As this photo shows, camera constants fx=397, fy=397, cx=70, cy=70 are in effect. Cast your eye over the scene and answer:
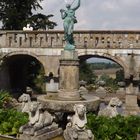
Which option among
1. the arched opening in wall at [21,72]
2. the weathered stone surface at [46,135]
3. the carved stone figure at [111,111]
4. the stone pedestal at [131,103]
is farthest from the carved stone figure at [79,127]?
the arched opening in wall at [21,72]

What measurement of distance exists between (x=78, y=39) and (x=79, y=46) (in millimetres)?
368

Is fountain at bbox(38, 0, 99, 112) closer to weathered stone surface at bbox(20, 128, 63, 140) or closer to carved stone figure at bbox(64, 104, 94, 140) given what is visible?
weathered stone surface at bbox(20, 128, 63, 140)

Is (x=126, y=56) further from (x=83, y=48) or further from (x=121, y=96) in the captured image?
(x=121, y=96)

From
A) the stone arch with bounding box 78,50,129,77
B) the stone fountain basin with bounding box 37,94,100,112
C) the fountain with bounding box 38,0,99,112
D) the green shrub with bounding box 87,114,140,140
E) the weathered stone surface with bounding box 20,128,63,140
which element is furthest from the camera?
the stone arch with bounding box 78,50,129,77

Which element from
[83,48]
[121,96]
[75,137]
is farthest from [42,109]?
[121,96]

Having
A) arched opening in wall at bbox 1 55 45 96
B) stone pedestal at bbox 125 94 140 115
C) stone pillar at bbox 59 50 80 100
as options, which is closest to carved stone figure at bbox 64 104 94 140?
stone pillar at bbox 59 50 80 100

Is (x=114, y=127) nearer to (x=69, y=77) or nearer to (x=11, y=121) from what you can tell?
(x=69, y=77)

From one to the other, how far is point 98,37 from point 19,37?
4234 mm

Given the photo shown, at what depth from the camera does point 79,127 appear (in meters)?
10.5

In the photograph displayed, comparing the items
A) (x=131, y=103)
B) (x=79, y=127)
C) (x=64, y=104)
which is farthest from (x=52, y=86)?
(x=79, y=127)

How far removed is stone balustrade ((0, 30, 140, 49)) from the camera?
19734 mm

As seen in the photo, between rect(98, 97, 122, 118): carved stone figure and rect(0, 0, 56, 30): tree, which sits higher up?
rect(0, 0, 56, 30): tree

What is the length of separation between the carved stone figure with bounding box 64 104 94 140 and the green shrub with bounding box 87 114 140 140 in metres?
0.86

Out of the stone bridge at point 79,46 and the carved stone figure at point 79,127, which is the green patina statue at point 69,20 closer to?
the carved stone figure at point 79,127
